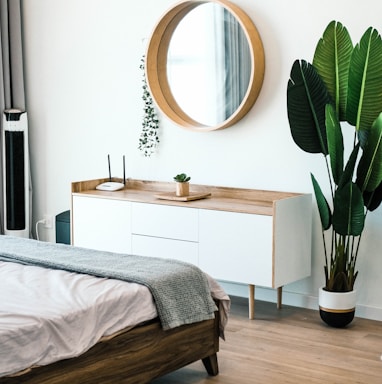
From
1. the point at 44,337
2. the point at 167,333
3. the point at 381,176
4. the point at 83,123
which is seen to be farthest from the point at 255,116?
the point at 44,337

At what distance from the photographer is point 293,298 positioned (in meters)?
4.53

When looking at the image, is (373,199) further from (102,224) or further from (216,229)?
(102,224)

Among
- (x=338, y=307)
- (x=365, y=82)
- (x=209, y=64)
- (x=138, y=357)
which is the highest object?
(x=209, y=64)

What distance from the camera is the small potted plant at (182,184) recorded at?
4543 millimetres

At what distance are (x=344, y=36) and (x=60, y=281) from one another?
75.3 inches

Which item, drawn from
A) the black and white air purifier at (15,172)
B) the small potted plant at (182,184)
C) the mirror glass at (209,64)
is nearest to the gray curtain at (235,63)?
the mirror glass at (209,64)

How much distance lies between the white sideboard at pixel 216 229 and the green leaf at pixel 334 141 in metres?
0.36

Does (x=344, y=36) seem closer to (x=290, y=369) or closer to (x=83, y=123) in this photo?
(x=290, y=369)

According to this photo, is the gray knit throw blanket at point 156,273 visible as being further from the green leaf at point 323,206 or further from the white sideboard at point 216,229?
the green leaf at point 323,206

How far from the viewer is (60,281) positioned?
3.07 metres

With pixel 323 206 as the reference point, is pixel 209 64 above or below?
above

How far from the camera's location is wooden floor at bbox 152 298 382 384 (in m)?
3.37

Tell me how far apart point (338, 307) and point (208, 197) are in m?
1.06

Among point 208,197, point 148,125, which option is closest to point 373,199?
point 208,197
